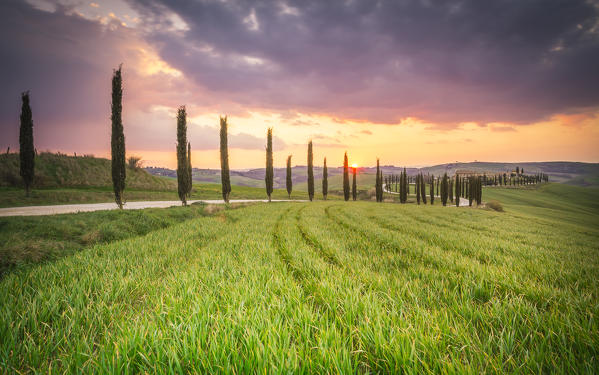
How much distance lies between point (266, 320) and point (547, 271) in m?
5.77

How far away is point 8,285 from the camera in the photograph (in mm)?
3467

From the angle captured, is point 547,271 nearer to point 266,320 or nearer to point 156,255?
point 266,320

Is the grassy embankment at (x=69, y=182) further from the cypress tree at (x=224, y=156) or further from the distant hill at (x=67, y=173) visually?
the cypress tree at (x=224, y=156)

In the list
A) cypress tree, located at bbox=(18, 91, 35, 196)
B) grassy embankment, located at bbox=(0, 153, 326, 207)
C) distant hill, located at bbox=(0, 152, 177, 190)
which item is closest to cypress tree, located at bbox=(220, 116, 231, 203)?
grassy embankment, located at bbox=(0, 153, 326, 207)

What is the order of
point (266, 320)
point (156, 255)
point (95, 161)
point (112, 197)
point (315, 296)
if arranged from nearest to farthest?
point (266, 320), point (315, 296), point (156, 255), point (112, 197), point (95, 161)

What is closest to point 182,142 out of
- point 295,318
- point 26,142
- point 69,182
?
point 26,142

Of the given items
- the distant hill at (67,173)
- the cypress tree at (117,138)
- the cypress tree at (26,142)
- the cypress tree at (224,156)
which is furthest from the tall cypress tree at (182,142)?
the distant hill at (67,173)

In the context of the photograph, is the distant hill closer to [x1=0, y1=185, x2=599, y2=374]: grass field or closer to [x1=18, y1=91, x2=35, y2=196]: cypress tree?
[x1=18, y1=91, x2=35, y2=196]: cypress tree

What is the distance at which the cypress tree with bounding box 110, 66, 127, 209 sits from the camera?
61.1 feet

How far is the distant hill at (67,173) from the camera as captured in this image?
99.4 feet

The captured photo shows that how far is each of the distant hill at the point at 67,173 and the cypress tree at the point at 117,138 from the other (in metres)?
23.2

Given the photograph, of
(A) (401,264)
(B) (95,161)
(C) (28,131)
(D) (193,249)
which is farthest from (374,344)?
(B) (95,161)

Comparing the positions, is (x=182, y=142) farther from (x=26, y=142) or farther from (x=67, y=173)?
(x=67, y=173)

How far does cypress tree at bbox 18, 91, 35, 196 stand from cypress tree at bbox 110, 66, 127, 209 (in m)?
13.0
